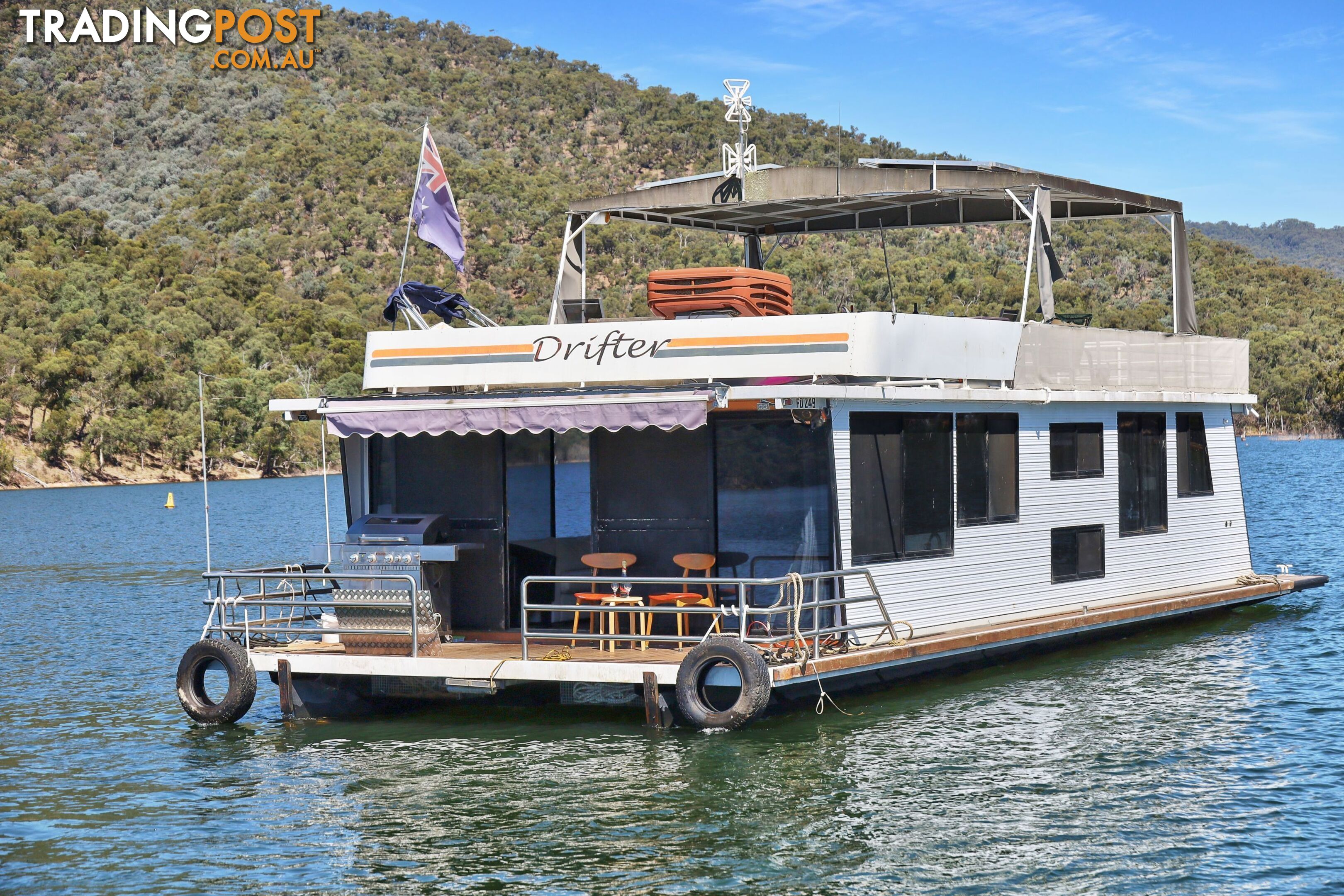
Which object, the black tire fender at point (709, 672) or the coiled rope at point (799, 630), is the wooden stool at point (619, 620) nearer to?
the black tire fender at point (709, 672)

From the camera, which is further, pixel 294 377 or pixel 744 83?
pixel 294 377

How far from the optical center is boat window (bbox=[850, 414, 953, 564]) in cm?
1312

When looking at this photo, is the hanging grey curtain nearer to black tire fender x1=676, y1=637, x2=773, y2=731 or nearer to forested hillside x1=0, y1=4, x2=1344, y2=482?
black tire fender x1=676, y1=637, x2=773, y2=731

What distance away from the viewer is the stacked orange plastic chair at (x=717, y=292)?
45.3 ft

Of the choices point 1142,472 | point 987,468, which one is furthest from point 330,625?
point 1142,472

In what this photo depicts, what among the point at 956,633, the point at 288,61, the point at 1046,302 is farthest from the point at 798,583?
the point at 288,61

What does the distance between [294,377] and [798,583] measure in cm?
7324

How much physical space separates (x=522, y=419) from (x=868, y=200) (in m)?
5.73

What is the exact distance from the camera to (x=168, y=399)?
78812 mm

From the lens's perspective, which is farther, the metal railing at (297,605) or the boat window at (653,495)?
the boat window at (653,495)

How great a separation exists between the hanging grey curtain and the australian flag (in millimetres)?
8670

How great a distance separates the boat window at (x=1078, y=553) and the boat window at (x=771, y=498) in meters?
3.63

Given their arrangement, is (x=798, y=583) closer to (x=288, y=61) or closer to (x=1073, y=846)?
(x=1073, y=846)
